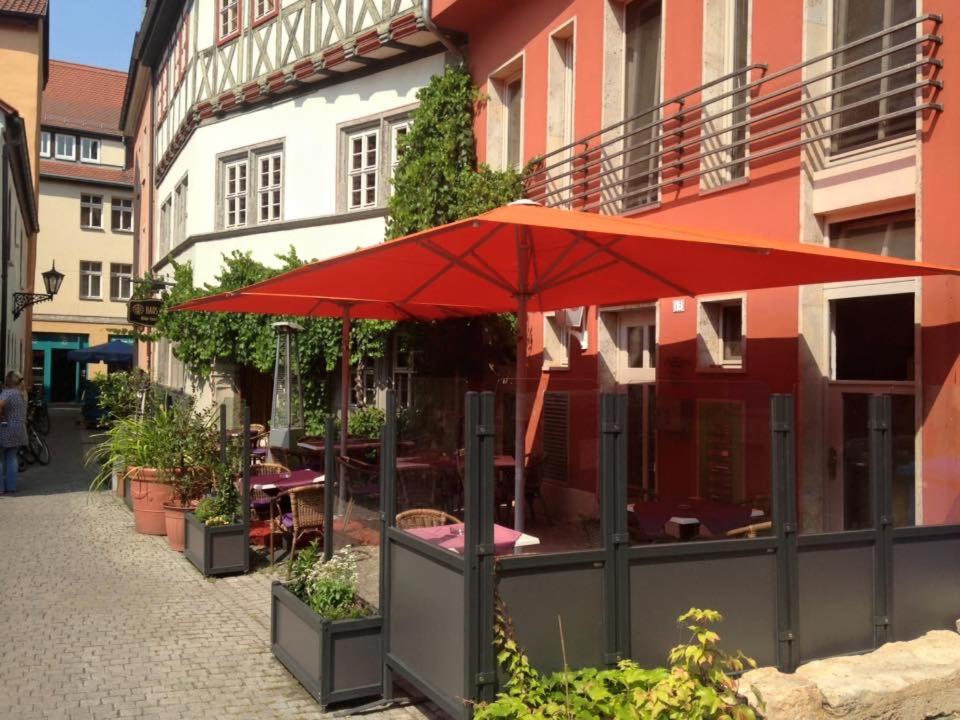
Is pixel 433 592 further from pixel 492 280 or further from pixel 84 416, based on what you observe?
pixel 84 416

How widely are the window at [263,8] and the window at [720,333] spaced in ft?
33.8

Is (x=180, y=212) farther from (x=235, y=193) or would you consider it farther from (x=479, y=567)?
(x=479, y=567)

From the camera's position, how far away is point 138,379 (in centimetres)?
1393

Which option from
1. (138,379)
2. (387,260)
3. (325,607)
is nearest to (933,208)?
(387,260)

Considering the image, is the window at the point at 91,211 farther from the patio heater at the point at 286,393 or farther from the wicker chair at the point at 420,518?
the wicker chair at the point at 420,518

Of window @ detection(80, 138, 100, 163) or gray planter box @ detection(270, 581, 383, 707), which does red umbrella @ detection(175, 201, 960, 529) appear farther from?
window @ detection(80, 138, 100, 163)

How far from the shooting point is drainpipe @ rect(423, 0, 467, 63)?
12383 mm

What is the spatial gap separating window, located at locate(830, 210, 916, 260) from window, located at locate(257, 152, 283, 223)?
11.1m

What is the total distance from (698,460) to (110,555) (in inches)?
241

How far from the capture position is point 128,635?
6.24m

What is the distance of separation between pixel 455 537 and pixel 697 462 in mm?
1520

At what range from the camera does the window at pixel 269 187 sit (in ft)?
53.9

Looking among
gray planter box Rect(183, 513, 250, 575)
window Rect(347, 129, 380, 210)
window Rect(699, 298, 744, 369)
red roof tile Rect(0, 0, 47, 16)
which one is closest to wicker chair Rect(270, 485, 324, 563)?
gray planter box Rect(183, 513, 250, 575)

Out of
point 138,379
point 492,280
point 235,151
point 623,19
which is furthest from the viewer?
point 235,151
